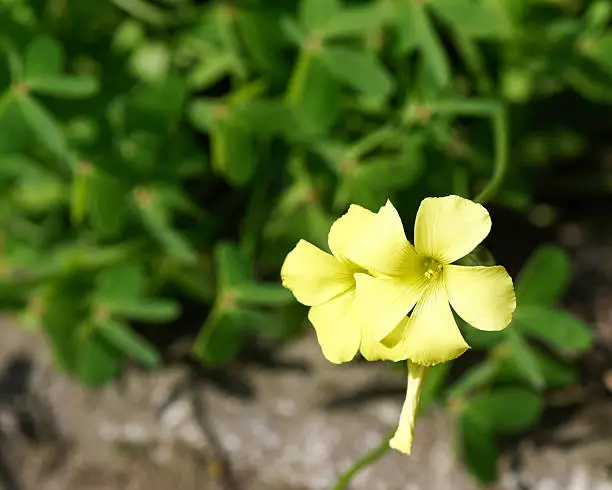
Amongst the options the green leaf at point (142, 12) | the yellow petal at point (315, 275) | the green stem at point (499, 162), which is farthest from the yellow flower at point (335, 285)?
the green leaf at point (142, 12)

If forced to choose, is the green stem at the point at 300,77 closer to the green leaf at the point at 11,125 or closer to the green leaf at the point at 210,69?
the green leaf at the point at 210,69

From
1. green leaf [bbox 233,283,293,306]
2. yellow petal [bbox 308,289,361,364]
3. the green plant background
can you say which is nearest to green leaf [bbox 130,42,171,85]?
the green plant background

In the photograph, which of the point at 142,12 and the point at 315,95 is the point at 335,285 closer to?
the point at 315,95

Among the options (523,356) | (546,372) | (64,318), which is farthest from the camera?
(64,318)

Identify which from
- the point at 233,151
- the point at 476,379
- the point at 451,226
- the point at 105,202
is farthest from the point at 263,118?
the point at 451,226

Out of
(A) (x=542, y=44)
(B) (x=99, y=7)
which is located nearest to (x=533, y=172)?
(A) (x=542, y=44)

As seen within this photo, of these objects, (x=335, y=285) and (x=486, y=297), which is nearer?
(x=486, y=297)

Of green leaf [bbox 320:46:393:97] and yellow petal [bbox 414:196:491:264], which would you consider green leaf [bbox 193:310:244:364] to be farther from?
yellow petal [bbox 414:196:491:264]
